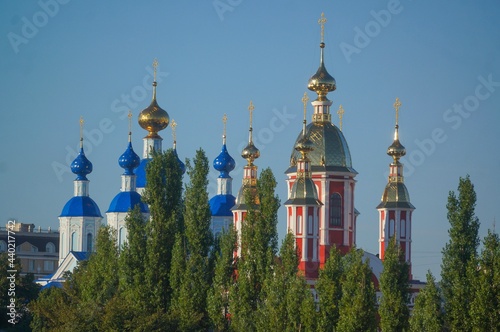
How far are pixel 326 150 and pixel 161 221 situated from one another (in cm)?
755

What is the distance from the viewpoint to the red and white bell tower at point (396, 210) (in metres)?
52.2

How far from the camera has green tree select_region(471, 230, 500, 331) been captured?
3919 cm

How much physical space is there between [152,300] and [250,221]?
12.8ft

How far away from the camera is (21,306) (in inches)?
2320

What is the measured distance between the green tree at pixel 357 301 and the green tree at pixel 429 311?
130 centimetres

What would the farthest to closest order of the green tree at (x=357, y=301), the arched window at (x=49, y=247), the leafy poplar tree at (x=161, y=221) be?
the arched window at (x=49, y=247) → the leafy poplar tree at (x=161, y=221) → the green tree at (x=357, y=301)

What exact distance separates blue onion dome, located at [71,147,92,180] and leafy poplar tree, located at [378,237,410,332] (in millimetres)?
32895

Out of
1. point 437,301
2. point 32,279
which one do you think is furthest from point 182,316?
point 32,279

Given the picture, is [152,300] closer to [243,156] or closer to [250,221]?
[250,221]

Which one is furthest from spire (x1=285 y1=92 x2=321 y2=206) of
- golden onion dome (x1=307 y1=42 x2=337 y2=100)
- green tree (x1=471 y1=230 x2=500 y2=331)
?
green tree (x1=471 y1=230 x2=500 y2=331)

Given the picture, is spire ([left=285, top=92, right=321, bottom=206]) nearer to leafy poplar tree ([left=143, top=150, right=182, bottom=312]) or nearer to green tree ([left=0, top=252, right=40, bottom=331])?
leafy poplar tree ([left=143, top=150, right=182, bottom=312])

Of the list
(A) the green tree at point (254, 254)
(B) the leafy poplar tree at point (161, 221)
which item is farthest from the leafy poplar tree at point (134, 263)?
(A) the green tree at point (254, 254)

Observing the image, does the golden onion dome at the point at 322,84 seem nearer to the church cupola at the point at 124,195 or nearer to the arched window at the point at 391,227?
the arched window at the point at 391,227

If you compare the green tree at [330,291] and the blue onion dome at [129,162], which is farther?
the blue onion dome at [129,162]
